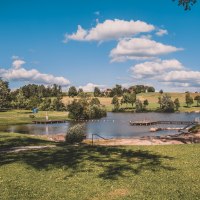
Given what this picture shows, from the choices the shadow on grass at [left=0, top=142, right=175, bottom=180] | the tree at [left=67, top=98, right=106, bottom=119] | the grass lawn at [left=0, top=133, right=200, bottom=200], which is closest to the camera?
the grass lawn at [left=0, top=133, right=200, bottom=200]

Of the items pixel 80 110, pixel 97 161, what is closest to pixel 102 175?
pixel 97 161

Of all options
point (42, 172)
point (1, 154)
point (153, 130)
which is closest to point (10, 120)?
point (153, 130)

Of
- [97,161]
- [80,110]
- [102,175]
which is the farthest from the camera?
[80,110]

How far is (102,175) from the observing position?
2116 cm

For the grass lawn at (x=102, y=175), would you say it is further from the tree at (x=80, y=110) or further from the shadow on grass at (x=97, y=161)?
the tree at (x=80, y=110)

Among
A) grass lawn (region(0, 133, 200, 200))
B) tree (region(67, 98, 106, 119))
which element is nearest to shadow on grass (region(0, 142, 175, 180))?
grass lawn (region(0, 133, 200, 200))

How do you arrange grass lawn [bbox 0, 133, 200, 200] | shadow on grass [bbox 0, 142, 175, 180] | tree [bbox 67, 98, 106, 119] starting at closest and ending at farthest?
grass lawn [bbox 0, 133, 200, 200], shadow on grass [bbox 0, 142, 175, 180], tree [bbox 67, 98, 106, 119]

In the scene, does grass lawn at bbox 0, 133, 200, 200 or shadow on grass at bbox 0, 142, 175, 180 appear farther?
shadow on grass at bbox 0, 142, 175, 180

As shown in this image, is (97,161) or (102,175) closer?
(102,175)

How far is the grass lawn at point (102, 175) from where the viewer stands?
1769 centimetres

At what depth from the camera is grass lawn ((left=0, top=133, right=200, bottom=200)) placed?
17.7 metres

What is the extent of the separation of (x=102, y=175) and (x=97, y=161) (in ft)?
14.1

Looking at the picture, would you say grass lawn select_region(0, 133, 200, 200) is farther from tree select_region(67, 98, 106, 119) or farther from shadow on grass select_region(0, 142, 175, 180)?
tree select_region(67, 98, 106, 119)

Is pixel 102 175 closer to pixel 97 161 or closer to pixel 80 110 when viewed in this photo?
pixel 97 161
